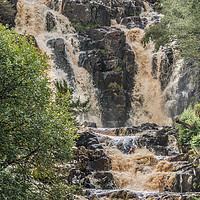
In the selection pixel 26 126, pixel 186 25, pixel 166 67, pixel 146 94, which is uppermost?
pixel 186 25

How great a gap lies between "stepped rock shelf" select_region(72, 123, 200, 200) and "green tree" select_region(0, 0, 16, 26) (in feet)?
64.7

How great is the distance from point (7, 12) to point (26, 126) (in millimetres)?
28455

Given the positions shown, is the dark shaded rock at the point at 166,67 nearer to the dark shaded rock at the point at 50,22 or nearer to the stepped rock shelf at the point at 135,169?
A: the stepped rock shelf at the point at 135,169

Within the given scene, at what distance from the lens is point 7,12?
3325cm

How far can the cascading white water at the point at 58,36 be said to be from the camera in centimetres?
3291

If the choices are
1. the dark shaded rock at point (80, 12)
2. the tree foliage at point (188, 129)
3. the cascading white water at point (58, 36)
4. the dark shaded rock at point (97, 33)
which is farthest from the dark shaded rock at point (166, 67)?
the tree foliage at point (188, 129)

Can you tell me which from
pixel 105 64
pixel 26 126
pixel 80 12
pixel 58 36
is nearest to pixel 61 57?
pixel 58 36

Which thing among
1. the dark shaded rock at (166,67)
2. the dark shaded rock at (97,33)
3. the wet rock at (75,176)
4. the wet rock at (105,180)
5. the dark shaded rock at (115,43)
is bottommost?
the wet rock at (105,180)

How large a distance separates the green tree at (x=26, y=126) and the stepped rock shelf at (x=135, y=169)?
17.4 feet

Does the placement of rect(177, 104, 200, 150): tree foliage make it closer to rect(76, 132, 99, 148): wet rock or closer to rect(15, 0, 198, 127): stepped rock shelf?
rect(76, 132, 99, 148): wet rock

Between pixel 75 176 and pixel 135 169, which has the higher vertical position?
pixel 75 176

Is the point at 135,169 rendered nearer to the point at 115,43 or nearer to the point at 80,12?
the point at 115,43

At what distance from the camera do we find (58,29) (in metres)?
36.9

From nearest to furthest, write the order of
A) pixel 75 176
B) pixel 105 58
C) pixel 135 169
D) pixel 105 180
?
pixel 75 176 → pixel 105 180 → pixel 135 169 → pixel 105 58
